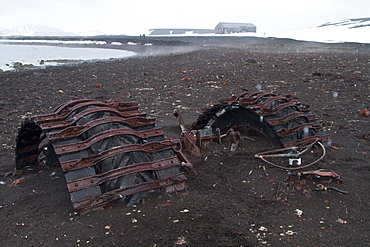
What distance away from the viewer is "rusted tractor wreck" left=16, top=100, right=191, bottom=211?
3166mm

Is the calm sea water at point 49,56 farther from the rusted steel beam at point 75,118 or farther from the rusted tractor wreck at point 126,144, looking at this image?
the rusted steel beam at point 75,118

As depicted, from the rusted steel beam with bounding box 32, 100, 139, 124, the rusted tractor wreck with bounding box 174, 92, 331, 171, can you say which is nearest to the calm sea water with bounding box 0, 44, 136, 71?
the rusted steel beam with bounding box 32, 100, 139, 124

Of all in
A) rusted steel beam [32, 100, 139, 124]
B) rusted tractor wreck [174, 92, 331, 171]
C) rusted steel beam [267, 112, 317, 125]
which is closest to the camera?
rusted steel beam [32, 100, 139, 124]

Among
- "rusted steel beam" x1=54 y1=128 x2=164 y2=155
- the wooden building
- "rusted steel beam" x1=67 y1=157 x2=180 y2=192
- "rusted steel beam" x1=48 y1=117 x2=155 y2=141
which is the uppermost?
the wooden building

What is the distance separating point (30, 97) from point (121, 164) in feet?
26.9

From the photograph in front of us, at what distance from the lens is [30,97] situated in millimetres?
10445

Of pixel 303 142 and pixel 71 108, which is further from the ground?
pixel 71 108

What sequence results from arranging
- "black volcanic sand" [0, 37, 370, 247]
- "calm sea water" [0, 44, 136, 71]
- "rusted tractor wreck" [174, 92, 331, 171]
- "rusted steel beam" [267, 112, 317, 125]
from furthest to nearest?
"calm sea water" [0, 44, 136, 71] → "rusted steel beam" [267, 112, 317, 125] → "rusted tractor wreck" [174, 92, 331, 171] → "black volcanic sand" [0, 37, 370, 247]

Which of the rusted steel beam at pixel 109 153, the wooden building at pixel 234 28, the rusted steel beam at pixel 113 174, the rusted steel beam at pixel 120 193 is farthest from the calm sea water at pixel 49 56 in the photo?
the wooden building at pixel 234 28

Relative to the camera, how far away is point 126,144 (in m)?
3.57

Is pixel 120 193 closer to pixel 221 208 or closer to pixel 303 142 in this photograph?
pixel 221 208

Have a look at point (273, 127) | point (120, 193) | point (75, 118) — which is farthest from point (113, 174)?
point (273, 127)

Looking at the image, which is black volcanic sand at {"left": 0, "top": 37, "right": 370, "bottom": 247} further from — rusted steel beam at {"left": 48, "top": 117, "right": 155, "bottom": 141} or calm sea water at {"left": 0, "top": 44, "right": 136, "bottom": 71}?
calm sea water at {"left": 0, "top": 44, "right": 136, "bottom": 71}

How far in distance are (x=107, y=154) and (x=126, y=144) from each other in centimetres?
31
